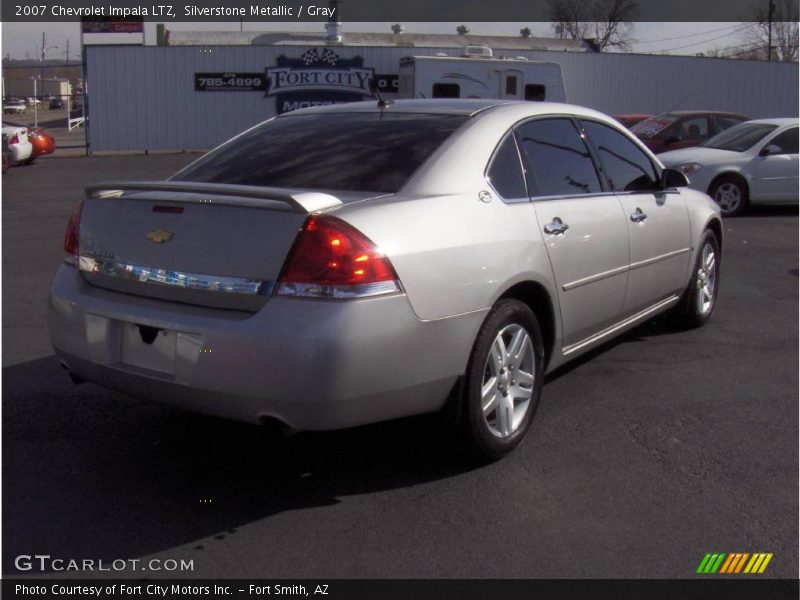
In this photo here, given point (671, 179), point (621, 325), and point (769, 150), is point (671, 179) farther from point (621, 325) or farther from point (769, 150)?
point (769, 150)

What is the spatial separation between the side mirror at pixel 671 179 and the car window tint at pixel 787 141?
27.9ft

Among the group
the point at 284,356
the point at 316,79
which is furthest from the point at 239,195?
the point at 316,79

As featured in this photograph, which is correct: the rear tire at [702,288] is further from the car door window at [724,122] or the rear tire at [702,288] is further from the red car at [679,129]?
the car door window at [724,122]

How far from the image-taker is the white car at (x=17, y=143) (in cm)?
2105

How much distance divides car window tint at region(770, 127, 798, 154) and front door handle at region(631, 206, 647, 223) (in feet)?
29.8

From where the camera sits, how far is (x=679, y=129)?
16.0 metres

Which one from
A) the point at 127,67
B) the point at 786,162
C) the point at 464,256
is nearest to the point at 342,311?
the point at 464,256

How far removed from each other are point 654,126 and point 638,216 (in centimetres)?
1177

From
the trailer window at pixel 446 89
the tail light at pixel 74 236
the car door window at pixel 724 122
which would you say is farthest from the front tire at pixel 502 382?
the trailer window at pixel 446 89

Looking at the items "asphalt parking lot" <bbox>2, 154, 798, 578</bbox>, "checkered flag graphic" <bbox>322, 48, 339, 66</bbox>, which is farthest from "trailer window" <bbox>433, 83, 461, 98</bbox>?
"asphalt parking lot" <bbox>2, 154, 798, 578</bbox>

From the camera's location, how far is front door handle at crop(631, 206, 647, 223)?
5.21 metres

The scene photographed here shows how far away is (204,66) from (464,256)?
1080 inches

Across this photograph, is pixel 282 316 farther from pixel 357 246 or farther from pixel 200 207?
pixel 200 207

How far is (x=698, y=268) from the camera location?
628 centimetres
